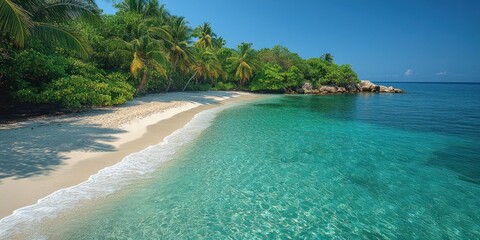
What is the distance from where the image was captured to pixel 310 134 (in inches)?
580

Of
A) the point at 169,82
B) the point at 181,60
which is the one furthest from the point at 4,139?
the point at 169,82

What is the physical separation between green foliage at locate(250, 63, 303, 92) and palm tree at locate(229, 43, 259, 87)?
8.32 feet

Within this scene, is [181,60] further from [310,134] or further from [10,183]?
[10,183]

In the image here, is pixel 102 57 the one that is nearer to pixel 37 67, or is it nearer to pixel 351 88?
pixel 37 67

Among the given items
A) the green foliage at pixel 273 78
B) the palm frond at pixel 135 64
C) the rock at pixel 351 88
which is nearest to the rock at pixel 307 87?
the green foliage at pixel 273 78

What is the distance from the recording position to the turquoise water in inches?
203

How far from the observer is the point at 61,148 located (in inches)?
346

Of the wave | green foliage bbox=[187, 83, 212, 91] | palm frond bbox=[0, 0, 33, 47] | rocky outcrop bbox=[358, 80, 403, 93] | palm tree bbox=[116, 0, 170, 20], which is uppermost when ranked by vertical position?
palm tree bbox=[116, 0, 170, 20]

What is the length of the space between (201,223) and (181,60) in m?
29.2

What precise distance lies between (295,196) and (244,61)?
→ 140 ft

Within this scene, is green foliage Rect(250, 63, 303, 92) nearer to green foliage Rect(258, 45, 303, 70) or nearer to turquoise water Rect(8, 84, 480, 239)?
green foliage Rect(258, 45, 303, 70)

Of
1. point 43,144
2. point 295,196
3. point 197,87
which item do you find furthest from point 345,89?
point 43,144

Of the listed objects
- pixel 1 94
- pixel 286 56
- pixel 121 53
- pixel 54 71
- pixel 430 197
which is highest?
pixel 286 56

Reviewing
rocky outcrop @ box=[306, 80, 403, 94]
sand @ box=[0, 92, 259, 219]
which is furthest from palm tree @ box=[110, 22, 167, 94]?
rocky outcrop @ box=[306, 80, 403, 94]
